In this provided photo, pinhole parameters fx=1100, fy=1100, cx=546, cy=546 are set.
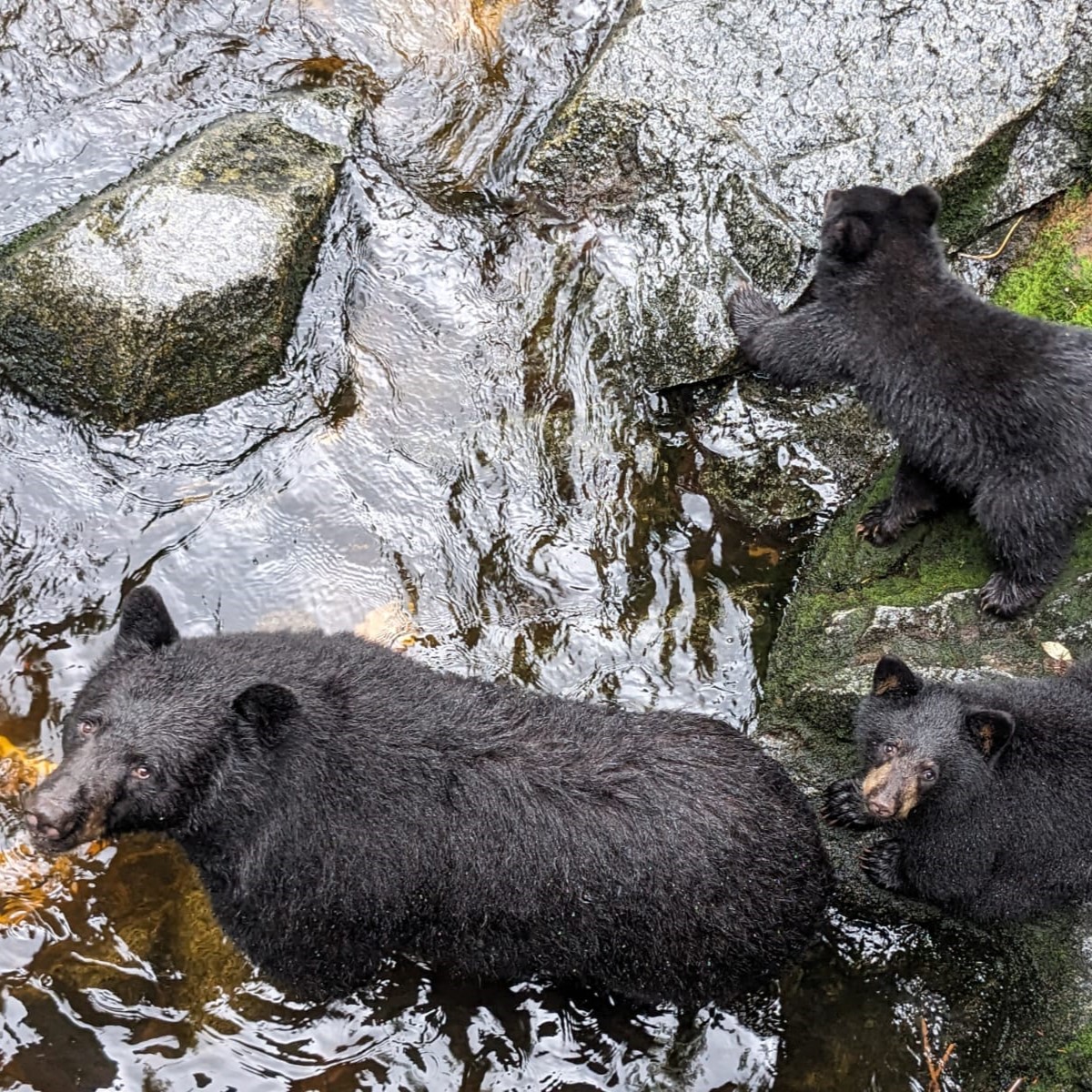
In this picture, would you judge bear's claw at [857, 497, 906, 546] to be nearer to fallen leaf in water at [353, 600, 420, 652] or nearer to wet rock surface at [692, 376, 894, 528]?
wet rock surface at [692, 376, 894, 528]

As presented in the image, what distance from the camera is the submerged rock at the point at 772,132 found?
23.2ft

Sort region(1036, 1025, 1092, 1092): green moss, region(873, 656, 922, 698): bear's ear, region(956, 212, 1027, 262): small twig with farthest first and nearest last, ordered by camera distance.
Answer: region(956, 212, 1027, 262): small twig < region(873, 656, 922, 698): bear's ear < region(1036, 1025, 1092, 1092): green moss

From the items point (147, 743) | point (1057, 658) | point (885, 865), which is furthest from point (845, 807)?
point (147, 743)

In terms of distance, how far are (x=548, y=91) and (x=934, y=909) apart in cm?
585

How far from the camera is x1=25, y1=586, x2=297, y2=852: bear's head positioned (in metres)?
4.57

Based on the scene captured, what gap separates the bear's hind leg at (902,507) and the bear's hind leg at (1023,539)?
1.13 ft

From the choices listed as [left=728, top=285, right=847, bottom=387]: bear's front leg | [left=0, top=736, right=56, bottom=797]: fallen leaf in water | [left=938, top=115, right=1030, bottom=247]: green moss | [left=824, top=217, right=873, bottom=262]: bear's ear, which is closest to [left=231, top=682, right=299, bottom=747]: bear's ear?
[left=0, top=736, right=56, bottom=797]: fallen leaf in water

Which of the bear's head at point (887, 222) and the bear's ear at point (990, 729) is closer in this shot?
the bear's ear at point (990, 729)

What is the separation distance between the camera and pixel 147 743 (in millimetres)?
4621

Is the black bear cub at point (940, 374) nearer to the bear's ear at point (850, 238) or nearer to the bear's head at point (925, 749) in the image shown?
the bear's ear at point (850, 238)

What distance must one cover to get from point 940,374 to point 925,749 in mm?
2068

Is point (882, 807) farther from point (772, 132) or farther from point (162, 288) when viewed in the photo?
point (162, 288)

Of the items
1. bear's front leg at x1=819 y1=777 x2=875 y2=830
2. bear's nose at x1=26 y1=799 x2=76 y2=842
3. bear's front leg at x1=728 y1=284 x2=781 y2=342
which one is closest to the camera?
bear's nose at x1=26 y1=799 x2=76 y2=842

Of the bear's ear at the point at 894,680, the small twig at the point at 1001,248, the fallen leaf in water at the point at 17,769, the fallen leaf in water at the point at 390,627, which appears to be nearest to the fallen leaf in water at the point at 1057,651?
the bear's ear at the point at 894,680
